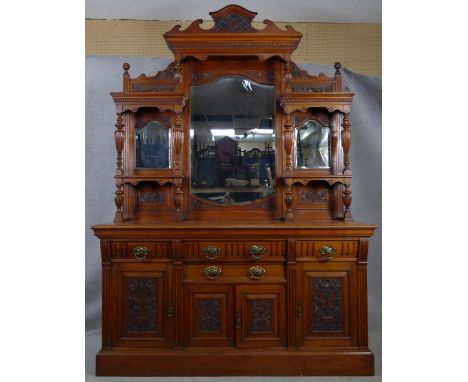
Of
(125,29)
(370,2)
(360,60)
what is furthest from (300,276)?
(125,29)

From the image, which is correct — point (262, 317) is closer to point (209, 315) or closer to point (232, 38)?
point (209, 315)

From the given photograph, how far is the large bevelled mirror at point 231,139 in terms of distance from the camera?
9.17ft

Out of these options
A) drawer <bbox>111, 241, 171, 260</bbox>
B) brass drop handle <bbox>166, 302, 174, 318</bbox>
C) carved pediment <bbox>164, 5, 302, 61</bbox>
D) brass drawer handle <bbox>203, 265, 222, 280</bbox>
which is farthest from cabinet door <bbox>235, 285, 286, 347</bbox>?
carved pediment <bbox>164, 5, 302, 61</bbox>

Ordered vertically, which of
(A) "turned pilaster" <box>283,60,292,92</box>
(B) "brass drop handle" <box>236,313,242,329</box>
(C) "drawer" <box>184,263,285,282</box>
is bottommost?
(B) "brass drop handle" <box>236,313,242,329</box>

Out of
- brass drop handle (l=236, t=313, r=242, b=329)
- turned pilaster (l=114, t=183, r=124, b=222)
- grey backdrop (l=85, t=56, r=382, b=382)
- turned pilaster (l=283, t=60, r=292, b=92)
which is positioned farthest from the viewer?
grey backdrop (l=85, t=56, r=382, b=382)

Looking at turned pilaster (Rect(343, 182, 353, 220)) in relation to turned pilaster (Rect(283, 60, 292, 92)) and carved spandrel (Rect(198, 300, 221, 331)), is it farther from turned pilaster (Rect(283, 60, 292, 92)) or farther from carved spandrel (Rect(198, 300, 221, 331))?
carved spandrel (Rect(198, 300, 221, 331))

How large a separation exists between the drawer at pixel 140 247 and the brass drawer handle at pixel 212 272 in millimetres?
263

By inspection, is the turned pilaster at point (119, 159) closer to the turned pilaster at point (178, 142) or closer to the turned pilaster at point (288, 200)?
the turned pilaster at point (178, 142)

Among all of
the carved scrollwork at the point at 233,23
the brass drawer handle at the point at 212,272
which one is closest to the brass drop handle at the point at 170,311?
the brass drawer handle at the point at 212,272

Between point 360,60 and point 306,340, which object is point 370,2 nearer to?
point 360,60

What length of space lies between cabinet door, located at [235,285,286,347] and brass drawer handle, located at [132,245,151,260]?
0.60 m

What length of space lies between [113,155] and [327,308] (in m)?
2.14

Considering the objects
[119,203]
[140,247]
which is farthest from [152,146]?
[140,247]

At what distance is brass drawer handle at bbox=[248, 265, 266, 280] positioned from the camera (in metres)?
2.42
